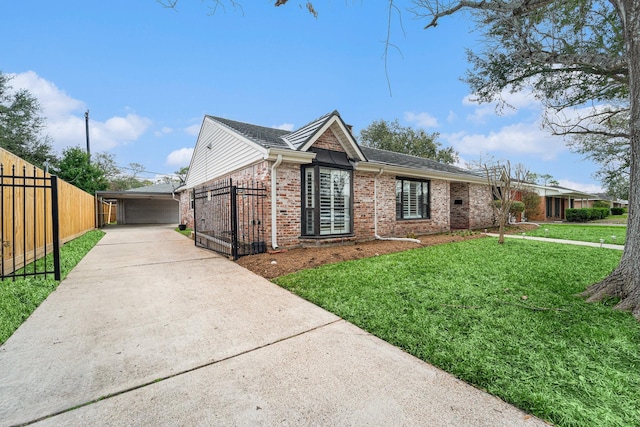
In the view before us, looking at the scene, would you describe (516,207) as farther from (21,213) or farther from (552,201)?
(21,213)

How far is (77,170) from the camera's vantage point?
20422 mm

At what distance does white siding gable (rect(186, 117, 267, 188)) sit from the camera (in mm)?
8711

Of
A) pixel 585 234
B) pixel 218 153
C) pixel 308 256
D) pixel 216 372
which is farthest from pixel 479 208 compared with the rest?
pixel 216 372

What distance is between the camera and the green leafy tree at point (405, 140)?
31766 mm

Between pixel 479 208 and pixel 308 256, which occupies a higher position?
pixel 479 208

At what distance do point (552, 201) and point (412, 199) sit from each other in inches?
926

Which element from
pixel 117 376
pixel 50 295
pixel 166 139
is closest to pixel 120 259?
pixel 50 295

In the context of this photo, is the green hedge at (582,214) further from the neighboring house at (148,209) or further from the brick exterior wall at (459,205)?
the neighboring house at (148,209)

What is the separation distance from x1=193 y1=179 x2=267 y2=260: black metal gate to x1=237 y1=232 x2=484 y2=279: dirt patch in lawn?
0.55 metres

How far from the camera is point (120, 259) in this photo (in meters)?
7.41

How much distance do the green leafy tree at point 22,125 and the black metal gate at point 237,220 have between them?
1865cm

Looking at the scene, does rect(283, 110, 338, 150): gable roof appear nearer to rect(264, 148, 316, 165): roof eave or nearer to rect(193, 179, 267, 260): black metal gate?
rect(264, 148, 316, 165): roof eave

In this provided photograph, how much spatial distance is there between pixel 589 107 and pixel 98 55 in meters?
17.0

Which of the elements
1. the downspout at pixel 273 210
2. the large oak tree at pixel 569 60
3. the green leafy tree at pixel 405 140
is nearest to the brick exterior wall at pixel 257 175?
the downspout at pixel 273 210
